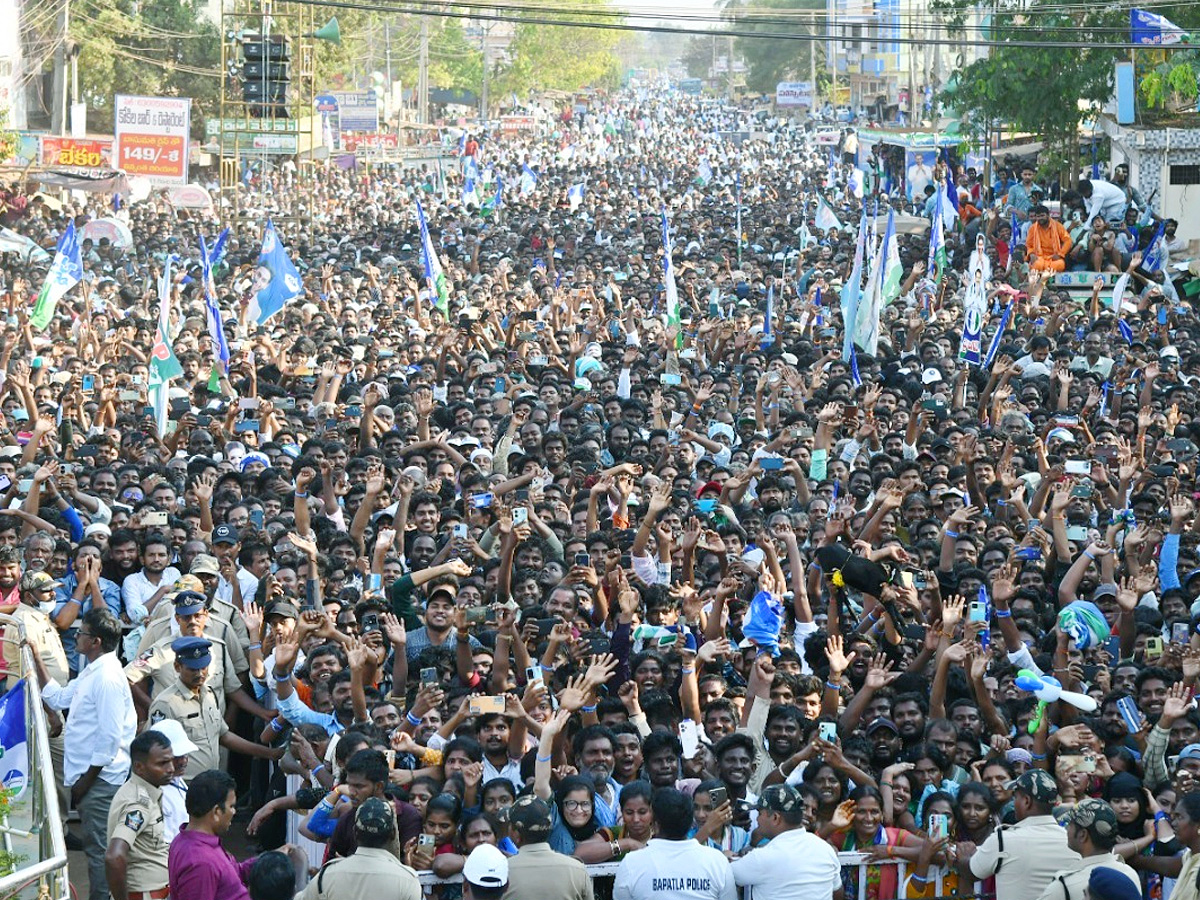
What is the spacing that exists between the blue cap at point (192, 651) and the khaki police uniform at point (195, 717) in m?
0.15

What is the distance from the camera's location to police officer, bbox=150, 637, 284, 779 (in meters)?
7.57

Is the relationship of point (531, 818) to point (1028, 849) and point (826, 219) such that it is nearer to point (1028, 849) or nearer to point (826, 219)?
point (1028, 849)

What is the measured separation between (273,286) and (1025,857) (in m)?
13.0

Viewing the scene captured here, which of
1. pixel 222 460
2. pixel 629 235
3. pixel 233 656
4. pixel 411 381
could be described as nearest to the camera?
pixel 233 656

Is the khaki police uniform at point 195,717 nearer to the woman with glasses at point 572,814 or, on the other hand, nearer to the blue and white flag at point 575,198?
the woman with glasses at point 572,814

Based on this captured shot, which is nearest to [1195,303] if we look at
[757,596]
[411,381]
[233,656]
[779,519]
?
[411,381]

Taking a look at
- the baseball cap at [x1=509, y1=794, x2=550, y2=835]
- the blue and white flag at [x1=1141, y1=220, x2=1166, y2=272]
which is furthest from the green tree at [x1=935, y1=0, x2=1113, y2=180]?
the baseball cap at [x1=509, y1=794, x2=550, y2=835]

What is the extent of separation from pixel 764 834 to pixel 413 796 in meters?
1.27

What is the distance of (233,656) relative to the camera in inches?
332

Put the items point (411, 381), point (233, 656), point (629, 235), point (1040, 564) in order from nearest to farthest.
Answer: point (233, 656), point (1040, 564), point (411, 381), point (629, 235)

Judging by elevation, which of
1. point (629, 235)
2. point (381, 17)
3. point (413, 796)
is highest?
point (381, 17)

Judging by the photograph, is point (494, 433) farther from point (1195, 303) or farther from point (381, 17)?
point (381, 17)

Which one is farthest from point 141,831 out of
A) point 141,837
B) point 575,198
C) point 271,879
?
point 575,198

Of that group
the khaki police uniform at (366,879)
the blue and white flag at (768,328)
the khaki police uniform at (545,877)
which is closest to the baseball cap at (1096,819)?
the khaki police uniform at (545,877)
